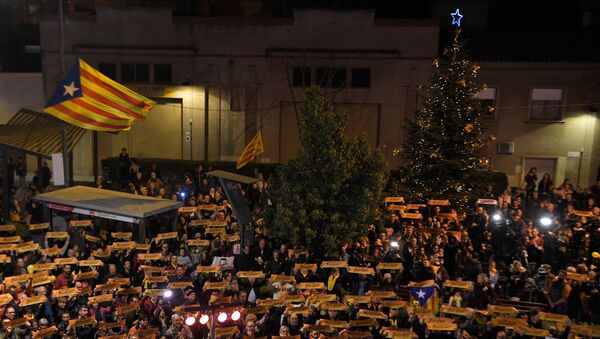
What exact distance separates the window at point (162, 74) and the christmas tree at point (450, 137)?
1240 cm

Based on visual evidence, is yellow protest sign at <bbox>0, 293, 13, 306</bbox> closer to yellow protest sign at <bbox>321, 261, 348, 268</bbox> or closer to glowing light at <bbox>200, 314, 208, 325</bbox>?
glowing light at <bbox>200, 314, 208, 325</bbox>

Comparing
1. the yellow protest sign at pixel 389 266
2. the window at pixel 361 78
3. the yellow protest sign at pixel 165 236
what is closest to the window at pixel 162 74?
the window at pixel 361 78

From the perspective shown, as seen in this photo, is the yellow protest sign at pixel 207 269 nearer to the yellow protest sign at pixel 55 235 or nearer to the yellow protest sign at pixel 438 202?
the yellow protest sign at pixel 55 235

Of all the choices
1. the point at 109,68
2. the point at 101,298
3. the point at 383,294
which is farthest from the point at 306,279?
the point at 109,68

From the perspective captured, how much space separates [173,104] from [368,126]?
868 cm

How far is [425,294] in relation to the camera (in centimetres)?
1271

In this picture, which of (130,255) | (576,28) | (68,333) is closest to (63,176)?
(130,255)

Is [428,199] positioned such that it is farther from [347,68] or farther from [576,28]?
[576,28]

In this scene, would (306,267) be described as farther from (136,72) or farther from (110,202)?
(136,72)

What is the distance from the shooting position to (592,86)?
24.2 meters

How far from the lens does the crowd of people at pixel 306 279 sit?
38.4ft

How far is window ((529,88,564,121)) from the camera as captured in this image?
24609 mm

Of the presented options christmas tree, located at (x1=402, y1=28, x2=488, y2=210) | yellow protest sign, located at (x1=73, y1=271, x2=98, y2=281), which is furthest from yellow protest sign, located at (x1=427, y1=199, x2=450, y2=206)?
yellow protest sign, located at (x1=73, y1=271, x2=98, y2=281)

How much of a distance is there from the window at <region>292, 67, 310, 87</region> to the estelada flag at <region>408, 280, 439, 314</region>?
1392 centimetres
